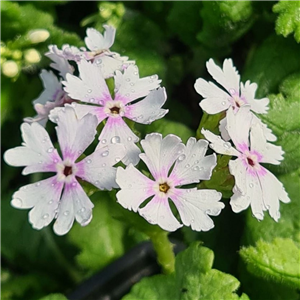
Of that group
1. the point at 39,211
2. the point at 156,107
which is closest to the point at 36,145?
the point at 39,211

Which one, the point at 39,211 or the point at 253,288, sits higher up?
the point at 39,211

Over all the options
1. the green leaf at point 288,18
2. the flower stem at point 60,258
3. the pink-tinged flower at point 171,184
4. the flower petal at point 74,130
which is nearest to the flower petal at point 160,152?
the pink-tinged flower at point 171,184

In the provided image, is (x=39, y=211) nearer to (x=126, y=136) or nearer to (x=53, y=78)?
(x=126, y=136)

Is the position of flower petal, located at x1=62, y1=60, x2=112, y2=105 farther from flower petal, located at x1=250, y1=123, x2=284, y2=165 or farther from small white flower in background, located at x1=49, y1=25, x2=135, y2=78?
flower petal, located at x1=250, y1=123, x2=284, y2=165

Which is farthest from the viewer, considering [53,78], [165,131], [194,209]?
[165,131]

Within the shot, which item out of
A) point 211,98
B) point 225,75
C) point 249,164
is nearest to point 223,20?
point 225,75

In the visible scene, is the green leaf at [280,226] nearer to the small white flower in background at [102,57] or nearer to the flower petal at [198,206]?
the flower petal at [198,206]

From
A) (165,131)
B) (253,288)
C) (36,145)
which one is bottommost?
(253,288)
